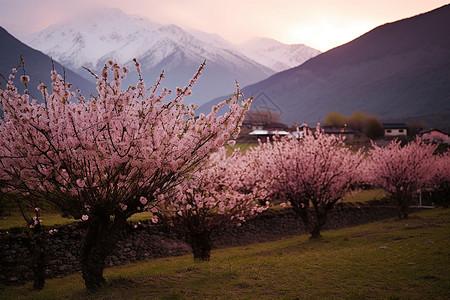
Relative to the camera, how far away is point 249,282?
10.2 metres

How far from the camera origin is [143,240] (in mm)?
22688

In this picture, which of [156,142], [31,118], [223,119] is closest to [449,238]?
[223,119]

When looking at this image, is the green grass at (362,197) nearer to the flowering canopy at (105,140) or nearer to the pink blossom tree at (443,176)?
the pink blossom tree at (443,176)

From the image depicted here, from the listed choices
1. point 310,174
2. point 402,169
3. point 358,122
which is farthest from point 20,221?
point 358,122

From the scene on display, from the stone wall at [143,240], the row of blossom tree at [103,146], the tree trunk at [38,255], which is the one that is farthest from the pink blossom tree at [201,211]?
the row of blossom tree at [103,146]

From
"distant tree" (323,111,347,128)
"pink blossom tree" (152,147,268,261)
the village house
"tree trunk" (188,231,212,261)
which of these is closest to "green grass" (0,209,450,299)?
"pink blossom tree" (152,147,268,261)

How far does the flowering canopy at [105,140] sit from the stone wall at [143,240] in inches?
268

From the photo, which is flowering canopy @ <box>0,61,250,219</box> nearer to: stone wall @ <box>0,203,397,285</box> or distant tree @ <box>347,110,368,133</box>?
stone wall @ <box>0,203,397,285</box>

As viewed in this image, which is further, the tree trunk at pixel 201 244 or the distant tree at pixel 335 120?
the distant tree at pixel 335 120

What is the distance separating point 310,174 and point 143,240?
1099cm

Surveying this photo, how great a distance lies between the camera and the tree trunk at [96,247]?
928 cm

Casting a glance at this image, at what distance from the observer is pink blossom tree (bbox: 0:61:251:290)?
789cm

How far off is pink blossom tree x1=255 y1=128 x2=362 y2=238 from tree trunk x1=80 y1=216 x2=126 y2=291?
13.3m

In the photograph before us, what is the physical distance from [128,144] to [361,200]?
38476 millimetres
